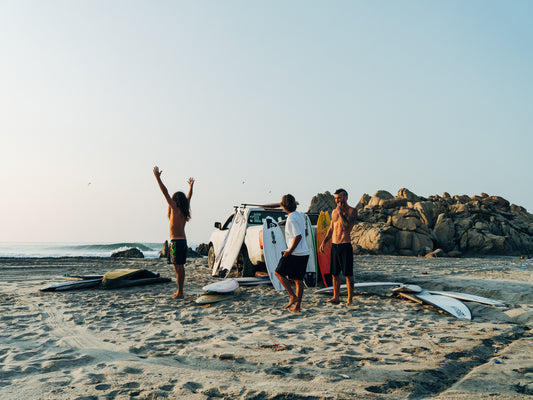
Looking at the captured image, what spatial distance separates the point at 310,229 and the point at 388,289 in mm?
1945

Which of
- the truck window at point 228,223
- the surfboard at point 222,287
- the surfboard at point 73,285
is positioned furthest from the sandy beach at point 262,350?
the truck window at point 228,223

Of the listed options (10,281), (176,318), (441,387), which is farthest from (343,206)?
(10,281)

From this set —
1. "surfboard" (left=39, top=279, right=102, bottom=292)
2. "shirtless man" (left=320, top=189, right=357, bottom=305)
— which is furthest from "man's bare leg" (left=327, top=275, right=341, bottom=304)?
"surfboard" (left=39, top=279, right=102, bottom=292)

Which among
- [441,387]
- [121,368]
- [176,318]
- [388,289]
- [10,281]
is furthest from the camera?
[10,281]

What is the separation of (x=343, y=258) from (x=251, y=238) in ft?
9.41

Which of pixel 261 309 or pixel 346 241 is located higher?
pixel 346 241

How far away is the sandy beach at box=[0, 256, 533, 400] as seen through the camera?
109 inches

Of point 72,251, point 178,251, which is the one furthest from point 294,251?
point 72,251

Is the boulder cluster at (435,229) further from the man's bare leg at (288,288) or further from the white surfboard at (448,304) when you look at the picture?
the man's bare leg at (288,288)

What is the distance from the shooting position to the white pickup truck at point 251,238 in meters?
8.23

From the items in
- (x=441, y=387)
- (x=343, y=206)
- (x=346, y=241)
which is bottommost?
(x=441, y=387)

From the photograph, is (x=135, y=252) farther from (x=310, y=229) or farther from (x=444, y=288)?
(x=444, y=288)

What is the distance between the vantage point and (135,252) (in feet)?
74.7

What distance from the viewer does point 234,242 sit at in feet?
29.9
